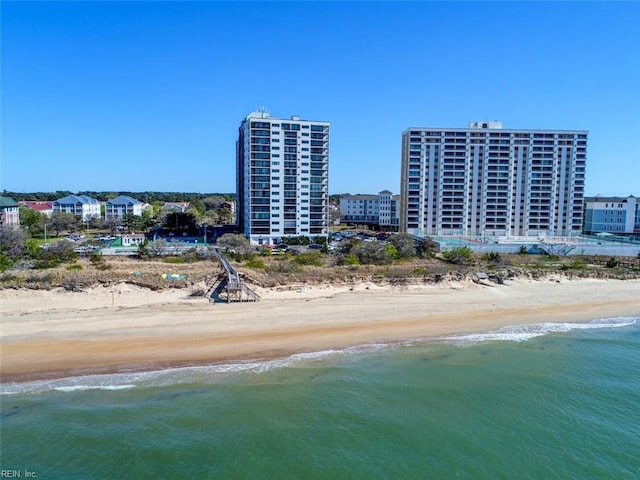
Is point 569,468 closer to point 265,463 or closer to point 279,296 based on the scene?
point 265,463

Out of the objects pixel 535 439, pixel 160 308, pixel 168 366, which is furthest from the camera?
pixel 160 308

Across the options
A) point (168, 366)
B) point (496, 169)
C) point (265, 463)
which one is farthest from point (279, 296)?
point (496, 169)

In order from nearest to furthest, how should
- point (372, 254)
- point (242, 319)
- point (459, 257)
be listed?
1. point (242, 319)
2. point (372, 254)
3. point (459, 257)

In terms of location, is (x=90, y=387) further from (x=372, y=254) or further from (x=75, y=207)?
(x=75, y=207)

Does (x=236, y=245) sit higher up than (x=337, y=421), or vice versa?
(x=236, y=245)

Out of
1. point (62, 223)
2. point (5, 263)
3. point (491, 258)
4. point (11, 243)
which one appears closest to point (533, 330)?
point (491, 258)

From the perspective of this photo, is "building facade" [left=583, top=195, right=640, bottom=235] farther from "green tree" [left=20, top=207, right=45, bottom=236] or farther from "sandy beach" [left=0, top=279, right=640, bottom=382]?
"green tree" [left=20, top=207, right=45, bottom=236]

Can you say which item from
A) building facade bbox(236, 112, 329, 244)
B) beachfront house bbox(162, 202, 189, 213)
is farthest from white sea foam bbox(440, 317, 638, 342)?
beachfront house bbox(162, 202, 189, 213)
